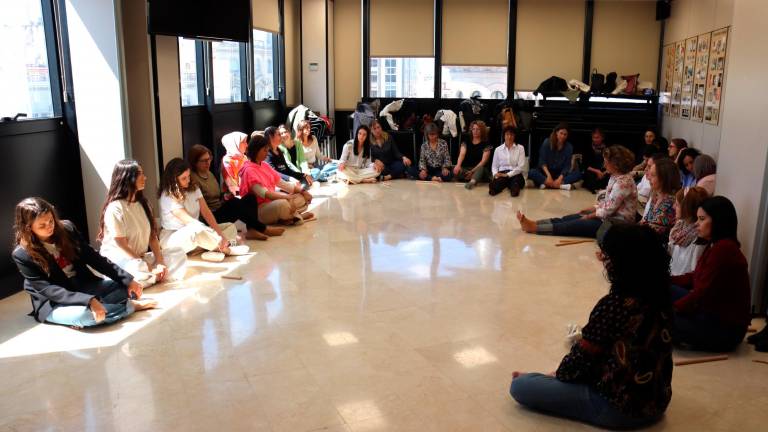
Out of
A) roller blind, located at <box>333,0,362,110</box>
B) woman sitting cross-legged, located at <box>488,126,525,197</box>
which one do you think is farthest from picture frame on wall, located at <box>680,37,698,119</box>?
roller blind, located at <box>333,0,362,110</box>

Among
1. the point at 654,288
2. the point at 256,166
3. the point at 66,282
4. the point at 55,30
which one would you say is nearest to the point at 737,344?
the point at 654,288

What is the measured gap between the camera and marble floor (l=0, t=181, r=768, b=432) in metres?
3.10

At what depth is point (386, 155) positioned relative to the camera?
10.4 metres

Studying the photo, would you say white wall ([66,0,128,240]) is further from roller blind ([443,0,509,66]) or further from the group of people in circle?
roller blind ([443,0,509,66])

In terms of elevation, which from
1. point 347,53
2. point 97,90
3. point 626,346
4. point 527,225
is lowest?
point 527,225

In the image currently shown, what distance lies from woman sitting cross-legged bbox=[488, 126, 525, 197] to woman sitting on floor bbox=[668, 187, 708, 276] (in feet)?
14.2

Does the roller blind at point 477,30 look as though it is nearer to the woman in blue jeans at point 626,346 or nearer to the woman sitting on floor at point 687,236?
the woman sitting on floor at point 687,236

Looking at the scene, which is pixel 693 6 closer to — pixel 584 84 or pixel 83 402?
pixel 584 84

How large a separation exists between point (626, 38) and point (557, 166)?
3.55m

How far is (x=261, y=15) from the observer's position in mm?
9961

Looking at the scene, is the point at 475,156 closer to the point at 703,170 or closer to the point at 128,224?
the point at 703,170

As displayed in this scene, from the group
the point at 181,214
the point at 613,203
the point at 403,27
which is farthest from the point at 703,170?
the point at 403,27

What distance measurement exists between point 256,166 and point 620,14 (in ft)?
25.7

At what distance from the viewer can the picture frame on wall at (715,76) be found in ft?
26.6
